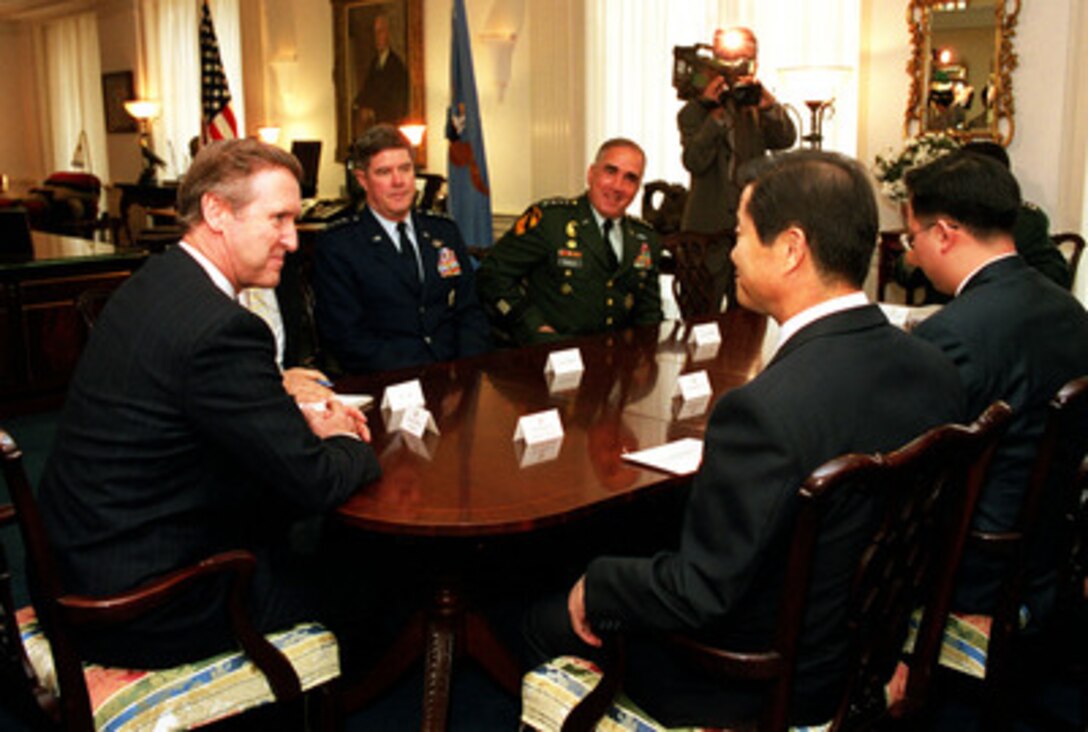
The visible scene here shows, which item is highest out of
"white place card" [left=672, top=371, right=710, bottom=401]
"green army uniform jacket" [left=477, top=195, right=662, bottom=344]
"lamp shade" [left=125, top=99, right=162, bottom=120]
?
"lamp shade" [left=125, top=99, right=162, bottom=120]

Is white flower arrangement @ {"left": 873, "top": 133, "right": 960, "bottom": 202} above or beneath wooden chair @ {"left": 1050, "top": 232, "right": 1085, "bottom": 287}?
above

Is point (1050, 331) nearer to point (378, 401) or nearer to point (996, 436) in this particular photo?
point (996, 436)

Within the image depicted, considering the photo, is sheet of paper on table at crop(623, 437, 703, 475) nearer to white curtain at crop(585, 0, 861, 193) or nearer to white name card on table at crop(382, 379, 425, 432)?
white name card on table at crop(382, 379, 425, 432)

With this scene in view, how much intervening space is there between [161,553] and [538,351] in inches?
64.9

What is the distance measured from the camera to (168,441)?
5.58ft

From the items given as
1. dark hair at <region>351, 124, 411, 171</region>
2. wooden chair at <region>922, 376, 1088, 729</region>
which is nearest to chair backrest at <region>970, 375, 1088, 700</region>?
wooden chair at <region>922, 376, 1088, 729</region>

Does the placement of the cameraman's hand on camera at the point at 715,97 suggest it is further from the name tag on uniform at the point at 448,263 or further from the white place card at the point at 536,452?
the white place card at the point at 536,452

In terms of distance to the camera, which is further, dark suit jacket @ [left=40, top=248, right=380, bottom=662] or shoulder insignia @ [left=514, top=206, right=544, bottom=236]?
shoulder insignia @ [left=514, top=206, right=544, bottom=236]

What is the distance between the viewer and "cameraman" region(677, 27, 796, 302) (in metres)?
4.97

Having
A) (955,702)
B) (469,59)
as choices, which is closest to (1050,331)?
(955,702)

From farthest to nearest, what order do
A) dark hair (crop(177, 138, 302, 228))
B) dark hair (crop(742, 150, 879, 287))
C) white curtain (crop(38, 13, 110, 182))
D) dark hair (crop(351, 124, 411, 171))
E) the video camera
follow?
white curtain (crop(38, 13, 110, 182))
the video camera
dark hair (crop(351, 124, 411, 171))
dark hair (crop(177, 138, 302, 228))
dark hair (crop(742, 150, 879, 287))

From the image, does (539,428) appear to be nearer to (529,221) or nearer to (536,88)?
(529,221)

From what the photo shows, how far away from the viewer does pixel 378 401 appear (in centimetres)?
248

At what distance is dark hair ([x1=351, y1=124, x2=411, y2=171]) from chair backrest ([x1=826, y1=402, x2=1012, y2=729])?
7.40 feet
